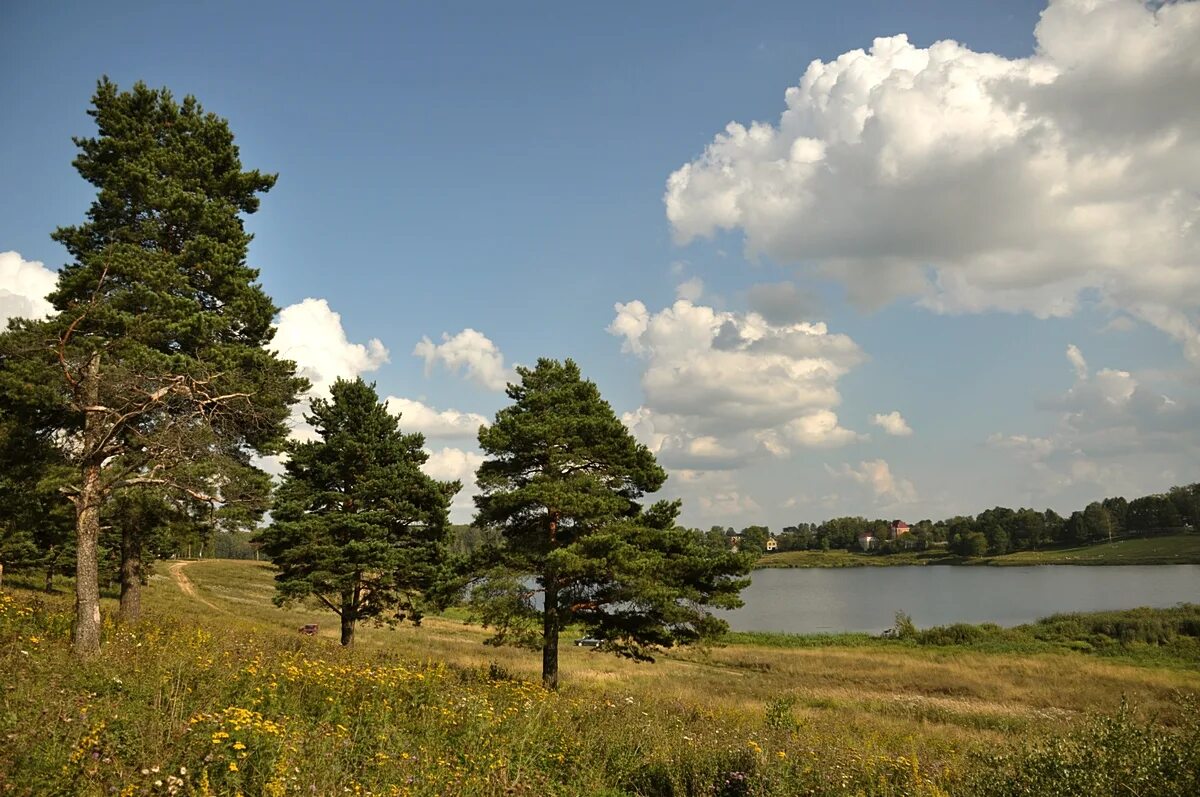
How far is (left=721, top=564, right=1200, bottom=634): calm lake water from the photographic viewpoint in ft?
225

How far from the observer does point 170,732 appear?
6234 mm

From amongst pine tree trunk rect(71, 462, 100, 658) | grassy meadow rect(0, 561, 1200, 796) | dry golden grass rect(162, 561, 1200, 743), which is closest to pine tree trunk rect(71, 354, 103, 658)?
pine tree trunk rect(71, 462, 100, 658)

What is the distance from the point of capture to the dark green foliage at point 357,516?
23.4 m

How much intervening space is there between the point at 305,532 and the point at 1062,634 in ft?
180

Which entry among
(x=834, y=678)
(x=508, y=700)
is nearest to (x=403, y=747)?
(x=508, y=700)

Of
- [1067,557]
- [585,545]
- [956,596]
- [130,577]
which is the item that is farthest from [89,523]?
[1067,557]

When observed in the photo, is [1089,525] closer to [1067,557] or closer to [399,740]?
[1067,557]

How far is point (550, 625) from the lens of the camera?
18922mm

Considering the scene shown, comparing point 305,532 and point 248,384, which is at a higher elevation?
point 248,384

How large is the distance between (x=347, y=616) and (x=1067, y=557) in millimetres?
184248

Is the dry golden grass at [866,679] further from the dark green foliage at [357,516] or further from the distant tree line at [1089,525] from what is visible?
the distant tree line at [1089,525]

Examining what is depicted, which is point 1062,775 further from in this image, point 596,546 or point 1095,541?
point 1095,541

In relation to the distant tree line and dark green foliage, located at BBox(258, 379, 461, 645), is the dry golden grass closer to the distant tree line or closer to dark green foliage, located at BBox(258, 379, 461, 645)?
dark green foliage, located at BBox(258, 379, 461, 645)

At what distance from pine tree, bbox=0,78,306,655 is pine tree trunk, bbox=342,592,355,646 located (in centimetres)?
872
